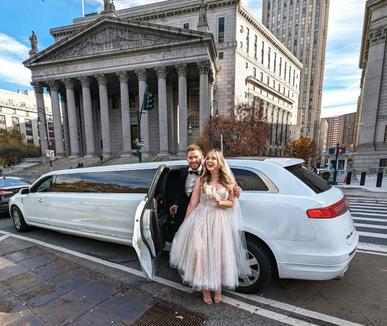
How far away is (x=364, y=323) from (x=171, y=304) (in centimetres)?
219

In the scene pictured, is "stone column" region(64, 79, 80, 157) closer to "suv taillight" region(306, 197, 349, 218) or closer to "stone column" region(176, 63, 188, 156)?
"stone column" region(176, 63, 188, 156)

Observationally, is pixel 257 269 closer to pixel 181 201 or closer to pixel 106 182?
pixel 181 201

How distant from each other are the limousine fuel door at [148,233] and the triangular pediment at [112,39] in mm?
24701

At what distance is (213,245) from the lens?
2.52 m

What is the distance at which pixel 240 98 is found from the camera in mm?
37531

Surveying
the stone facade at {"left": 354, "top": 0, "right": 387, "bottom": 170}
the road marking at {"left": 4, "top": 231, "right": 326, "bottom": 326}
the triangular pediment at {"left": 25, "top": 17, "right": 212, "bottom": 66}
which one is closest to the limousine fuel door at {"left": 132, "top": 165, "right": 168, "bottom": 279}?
the road marking at {"left": 4, "top": 231, "right": 326, "bottom": 326}

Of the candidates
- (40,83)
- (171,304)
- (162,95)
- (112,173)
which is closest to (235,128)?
(162,95)

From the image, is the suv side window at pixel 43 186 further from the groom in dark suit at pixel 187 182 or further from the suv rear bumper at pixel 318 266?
the suv rear bumper at pixel 318 266

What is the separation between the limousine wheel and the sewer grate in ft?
2.48

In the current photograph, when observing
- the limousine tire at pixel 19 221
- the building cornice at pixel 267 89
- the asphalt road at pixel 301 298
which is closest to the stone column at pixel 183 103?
the building cornice at pixel 267 89

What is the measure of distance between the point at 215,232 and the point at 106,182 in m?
2.46

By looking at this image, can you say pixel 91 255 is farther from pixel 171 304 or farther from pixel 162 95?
pixel 162 95

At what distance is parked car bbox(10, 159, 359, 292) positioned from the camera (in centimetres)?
252

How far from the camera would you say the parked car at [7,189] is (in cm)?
691
